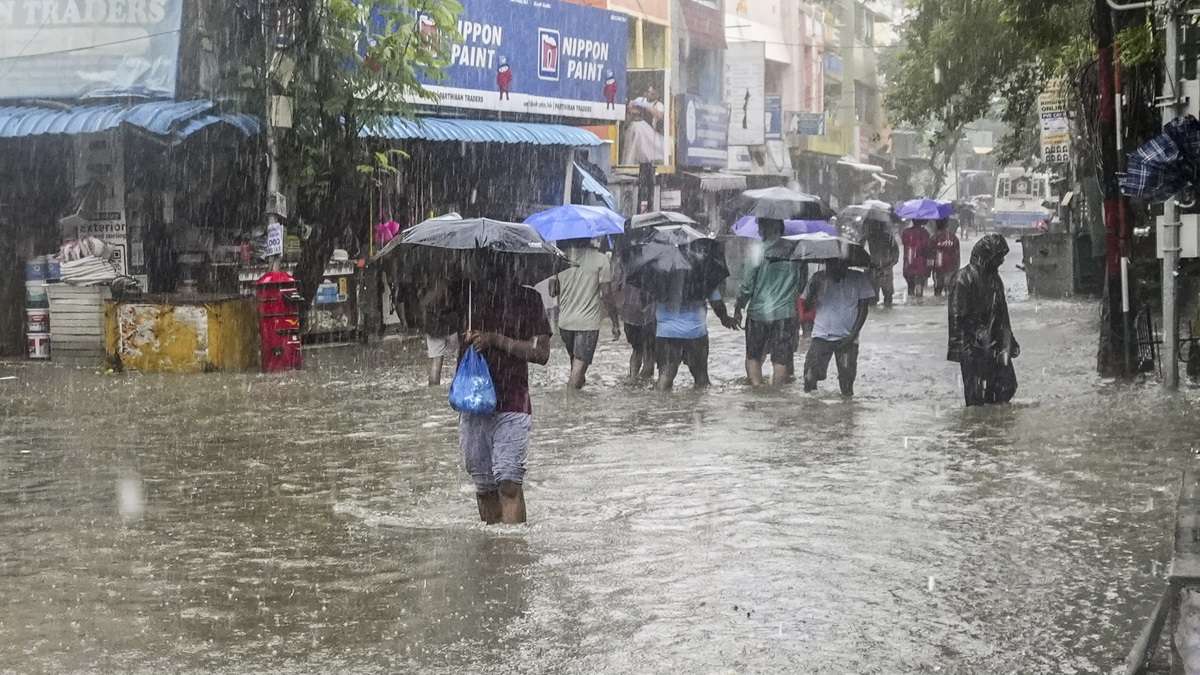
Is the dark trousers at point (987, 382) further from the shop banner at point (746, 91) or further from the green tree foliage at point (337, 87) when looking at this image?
the shop banner at point (746, 91)

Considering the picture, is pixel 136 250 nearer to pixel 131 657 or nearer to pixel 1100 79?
pixel 1100 79

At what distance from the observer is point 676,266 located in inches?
578

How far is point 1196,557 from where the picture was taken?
523 centimetres

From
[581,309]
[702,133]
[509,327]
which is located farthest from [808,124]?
[509,327]

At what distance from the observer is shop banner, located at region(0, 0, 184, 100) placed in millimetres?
18312

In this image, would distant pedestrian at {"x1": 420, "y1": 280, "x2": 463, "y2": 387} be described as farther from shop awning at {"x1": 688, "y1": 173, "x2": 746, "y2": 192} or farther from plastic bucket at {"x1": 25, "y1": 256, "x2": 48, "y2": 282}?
shop awning at {"x1": 688, "y1": 173, "x2": 746, "y2": 192}

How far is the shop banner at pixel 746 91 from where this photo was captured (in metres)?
40.7

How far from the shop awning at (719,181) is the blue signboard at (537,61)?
32.8ft

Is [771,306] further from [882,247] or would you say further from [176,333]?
[882,247]

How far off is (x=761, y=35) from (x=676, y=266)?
34.3 meters

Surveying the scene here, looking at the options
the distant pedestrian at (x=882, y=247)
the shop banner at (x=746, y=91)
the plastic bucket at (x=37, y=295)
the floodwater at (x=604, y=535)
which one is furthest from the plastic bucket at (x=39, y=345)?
the shop banner at (x=746, y=91)

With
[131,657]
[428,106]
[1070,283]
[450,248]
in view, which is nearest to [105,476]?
[450,248]

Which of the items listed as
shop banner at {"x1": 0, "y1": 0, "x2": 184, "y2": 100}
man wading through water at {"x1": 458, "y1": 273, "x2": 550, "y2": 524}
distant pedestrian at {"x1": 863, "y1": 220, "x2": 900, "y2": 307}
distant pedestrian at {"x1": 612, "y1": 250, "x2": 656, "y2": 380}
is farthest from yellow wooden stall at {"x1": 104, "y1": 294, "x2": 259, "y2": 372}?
distant pedestrian at {"x1": 863, "y1": 220, "x2": 900, "y2": 307}

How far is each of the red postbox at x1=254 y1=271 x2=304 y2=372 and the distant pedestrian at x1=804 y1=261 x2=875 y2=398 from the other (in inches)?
233
